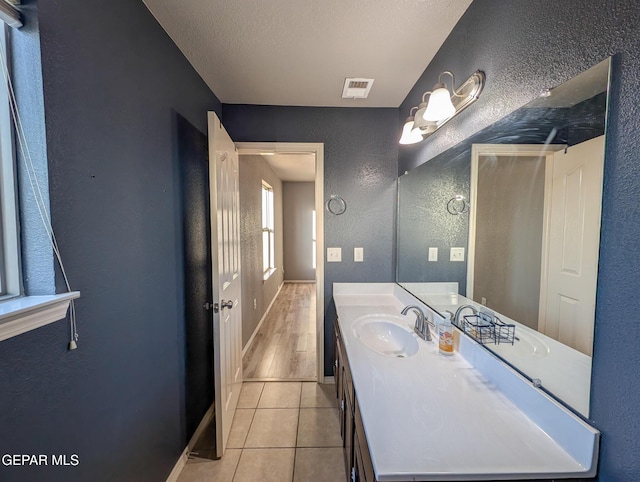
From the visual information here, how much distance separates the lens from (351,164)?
2355 millimetres

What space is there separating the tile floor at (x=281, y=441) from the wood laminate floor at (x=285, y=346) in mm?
233

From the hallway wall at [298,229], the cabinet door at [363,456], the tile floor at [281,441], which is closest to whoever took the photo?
the cabinet door at [363,456]

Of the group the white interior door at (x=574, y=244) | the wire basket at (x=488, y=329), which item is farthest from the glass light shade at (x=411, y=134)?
the wire basket at (x=488, y=329)

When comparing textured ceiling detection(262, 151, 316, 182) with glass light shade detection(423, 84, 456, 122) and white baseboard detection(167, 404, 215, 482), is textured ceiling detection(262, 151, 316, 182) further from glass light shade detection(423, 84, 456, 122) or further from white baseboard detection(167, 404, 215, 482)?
white baseboard detection(167, 404, 215, 482)

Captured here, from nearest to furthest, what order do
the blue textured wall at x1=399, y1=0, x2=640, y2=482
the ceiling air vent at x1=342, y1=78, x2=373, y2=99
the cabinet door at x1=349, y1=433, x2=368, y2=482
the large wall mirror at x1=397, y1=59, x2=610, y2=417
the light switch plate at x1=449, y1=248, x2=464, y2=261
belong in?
the blue textured wall at x1=399, y1=0, x2=640, y2=482, the large wall mirror at x1=397, y1=59, x2=610, y2=417, the cabinet door at x1=349, y1=433, x2=368, y2=482, the light switch plate at x1=449, y1=248, x2=464, y2=261, the ceiling air vent at x1=342, y1=78, x2=373, y2=99

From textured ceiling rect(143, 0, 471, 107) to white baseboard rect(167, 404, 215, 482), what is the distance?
2.41 metres

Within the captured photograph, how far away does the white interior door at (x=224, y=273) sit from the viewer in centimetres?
163

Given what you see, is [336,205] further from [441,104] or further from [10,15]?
[10,15]

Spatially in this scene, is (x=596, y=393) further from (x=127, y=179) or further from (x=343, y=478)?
(x=127, y=179)

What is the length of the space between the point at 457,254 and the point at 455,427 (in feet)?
2.90

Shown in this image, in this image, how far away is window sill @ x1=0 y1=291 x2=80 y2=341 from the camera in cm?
66

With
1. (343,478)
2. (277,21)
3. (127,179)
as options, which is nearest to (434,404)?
(343,478)

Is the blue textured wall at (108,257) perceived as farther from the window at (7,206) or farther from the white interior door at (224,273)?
the white interior door at (224,273)

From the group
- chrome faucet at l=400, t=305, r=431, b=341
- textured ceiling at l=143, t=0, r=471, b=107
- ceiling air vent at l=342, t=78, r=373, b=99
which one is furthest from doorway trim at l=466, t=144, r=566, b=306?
ceiling air vent at l=342, t=78, r=373, b=99
